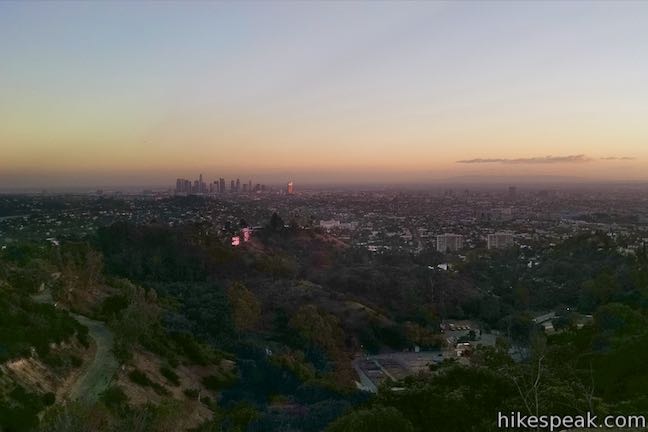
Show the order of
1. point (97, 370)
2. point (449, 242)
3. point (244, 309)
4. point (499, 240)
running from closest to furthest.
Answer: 1. point (97, 370)
2. point (244, 309)
3. point (499, 240)
4. point (449, 242)

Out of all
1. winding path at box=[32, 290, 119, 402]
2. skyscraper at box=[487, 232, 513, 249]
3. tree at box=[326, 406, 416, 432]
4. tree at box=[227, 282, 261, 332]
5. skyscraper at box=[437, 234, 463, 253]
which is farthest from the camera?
skyscraper at box=[437, 234, 463, 253]

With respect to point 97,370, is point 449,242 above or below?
below

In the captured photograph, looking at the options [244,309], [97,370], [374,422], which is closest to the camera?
[374,422]

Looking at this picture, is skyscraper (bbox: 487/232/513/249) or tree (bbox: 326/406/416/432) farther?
skyscraper (bbox: 487/232/513/249)

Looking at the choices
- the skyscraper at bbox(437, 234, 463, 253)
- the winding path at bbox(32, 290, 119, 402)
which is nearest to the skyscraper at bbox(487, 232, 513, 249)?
the skyscraper at bbox(437, 234, 463, 253)

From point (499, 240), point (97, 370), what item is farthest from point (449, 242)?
point (97, 370)

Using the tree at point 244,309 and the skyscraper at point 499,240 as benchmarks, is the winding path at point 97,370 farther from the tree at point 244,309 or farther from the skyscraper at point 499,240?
the skyscraper at point 499,240

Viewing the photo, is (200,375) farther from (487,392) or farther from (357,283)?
(357,283)

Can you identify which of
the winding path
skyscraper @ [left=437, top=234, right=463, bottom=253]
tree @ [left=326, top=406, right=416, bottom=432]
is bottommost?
skyscraper @ [left=437, top=234, right=463, bottom=253]

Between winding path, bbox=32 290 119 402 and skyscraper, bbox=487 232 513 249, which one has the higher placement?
winding path, bbox=32 290 119 402

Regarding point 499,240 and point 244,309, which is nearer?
point 244,309

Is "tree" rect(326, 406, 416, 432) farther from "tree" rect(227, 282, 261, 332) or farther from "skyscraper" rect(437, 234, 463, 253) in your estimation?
"skyscraper" rect(437, 234, 463, 253)

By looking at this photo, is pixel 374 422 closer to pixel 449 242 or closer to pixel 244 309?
pixel 244 309
